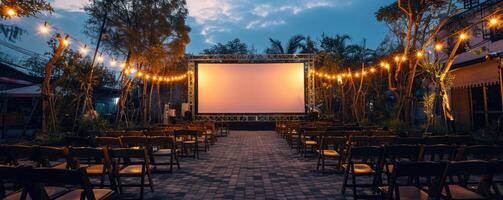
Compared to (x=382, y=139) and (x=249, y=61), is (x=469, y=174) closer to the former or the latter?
(x=382, y=139)

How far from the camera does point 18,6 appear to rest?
4.97 metres

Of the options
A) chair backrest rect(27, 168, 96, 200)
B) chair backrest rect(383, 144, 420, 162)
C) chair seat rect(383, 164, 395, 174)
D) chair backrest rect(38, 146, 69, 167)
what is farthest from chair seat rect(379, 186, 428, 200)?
chair backrest rect(38, 146, 69, 167)

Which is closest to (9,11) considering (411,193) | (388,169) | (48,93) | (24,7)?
(24,7)

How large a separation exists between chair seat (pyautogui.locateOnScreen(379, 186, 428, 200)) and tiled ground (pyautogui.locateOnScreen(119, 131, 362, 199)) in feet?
3.14

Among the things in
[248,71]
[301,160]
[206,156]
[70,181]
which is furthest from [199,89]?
[70,181]

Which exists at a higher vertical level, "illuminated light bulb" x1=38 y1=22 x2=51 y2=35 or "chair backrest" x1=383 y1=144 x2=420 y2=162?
"illuminated light bulb" x1=38 y1=22 x2=51 y2=35

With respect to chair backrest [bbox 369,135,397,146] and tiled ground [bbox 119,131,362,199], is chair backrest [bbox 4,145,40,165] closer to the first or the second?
tiled ground [bbox 119,131,362,199]

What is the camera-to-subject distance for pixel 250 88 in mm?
16828

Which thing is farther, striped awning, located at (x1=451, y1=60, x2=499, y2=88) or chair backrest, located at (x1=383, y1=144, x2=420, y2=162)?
striped awning, located at (x1=451, y1=60, x2=499, y2=88)

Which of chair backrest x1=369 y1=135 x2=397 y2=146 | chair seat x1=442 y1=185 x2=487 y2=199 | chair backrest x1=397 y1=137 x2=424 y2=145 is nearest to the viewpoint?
chair seat x1=442 y1=185 x2=487 y2=199

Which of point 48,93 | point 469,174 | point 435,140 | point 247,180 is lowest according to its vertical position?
point 247,180

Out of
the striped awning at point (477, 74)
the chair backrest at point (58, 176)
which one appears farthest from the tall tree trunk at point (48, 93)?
the striped awning at point (477, 74)

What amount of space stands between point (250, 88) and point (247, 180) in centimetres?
1249

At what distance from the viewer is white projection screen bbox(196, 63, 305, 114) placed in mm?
16656
